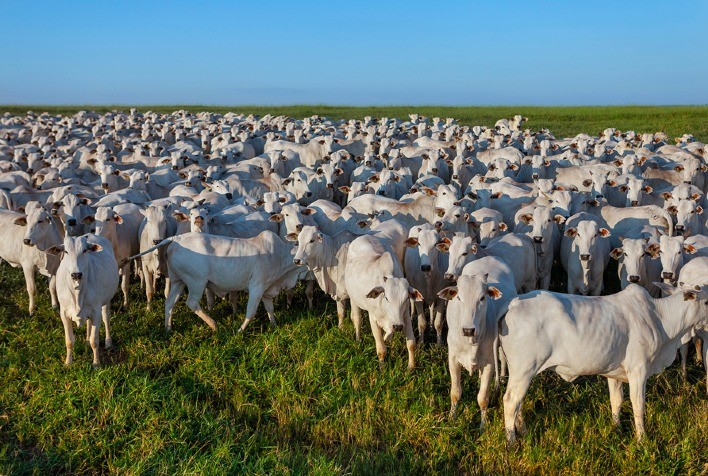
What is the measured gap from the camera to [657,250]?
9.20 metres

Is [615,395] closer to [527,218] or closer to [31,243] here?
[527,218]

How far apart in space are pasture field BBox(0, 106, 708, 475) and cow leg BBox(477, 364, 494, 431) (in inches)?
5.9

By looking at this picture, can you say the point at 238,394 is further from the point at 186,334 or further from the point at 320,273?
the point at 320,273

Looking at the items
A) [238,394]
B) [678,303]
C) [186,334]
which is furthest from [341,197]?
[678,303]

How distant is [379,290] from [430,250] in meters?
1.70

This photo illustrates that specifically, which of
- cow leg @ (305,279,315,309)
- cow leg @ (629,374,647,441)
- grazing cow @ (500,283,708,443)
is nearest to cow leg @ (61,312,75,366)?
cow leg @ (305,279,315,309)

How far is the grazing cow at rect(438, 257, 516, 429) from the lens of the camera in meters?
6.80

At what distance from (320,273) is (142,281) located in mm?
3596

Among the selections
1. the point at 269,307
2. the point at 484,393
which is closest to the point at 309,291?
the point at 269,307

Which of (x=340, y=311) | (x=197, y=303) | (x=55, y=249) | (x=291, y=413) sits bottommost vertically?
(x=291, y=413)

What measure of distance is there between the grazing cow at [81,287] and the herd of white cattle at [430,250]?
0.02 m

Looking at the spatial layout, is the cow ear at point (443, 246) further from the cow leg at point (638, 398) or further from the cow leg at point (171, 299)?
the cow leg at point (171, 299)

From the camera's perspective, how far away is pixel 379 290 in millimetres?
7926

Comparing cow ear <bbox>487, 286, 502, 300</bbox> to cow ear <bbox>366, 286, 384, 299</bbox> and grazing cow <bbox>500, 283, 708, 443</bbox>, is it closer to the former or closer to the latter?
grazing cow <bbox>500, 283, 708, 443</bbox>
